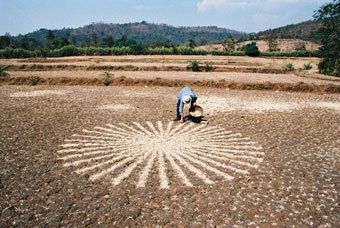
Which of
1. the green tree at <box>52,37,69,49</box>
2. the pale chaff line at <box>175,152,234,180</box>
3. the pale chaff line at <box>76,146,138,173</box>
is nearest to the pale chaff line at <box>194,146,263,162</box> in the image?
the pale chaff line at <box>175,152,234,180</box>

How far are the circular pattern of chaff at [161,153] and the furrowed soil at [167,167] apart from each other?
0.03m

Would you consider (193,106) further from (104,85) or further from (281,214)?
(104,85)

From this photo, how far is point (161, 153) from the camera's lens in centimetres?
638

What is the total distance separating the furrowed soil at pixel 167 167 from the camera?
4.02m

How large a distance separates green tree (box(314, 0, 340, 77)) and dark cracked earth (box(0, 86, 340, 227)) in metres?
Answer: 17.2

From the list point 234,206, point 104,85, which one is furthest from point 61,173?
point 104,85

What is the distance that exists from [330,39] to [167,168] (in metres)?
28.8

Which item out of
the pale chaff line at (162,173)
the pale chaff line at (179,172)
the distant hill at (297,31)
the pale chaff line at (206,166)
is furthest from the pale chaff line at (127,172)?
the distant hill at (297,31)

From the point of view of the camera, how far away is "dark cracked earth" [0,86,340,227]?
401 centimetres

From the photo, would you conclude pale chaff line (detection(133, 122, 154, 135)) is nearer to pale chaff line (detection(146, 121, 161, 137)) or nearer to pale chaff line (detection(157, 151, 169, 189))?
pale chaff line (detection(146, 121, 161, 137))

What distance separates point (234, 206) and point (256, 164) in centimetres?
189

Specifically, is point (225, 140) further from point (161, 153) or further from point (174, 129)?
point (161, 153)

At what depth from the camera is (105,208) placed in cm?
418

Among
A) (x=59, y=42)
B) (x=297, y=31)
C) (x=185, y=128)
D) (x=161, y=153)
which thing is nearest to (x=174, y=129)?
(x=185, y=128)
